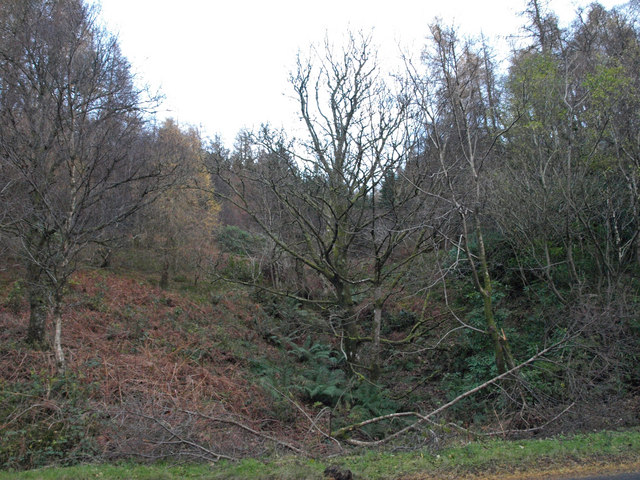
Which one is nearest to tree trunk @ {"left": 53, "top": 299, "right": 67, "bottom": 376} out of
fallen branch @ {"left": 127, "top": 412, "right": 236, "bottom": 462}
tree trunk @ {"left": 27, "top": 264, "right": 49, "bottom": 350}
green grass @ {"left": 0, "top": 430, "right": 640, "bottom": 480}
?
tree trunk @ {"left": 27, "top": 264, "right": 49, "bottom": 350}

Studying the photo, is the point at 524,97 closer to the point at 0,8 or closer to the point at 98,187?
the point at 98,187

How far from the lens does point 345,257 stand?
13.5m

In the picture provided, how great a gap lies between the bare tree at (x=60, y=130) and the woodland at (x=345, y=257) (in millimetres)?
57

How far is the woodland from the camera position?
8625mm

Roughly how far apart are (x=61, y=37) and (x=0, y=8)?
316 centimetres

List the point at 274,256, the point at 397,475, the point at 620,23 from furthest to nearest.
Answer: the point at 274,256, the point at 620,23, the point at 397,475

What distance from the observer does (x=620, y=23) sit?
45.7ft

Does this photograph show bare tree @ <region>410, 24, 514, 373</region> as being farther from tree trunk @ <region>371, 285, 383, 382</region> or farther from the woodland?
tree trunk @ <region>371, 285, 383, 382</region>

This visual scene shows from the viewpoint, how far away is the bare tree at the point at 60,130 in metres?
9.51

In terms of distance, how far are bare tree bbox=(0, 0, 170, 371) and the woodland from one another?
0.19 feet

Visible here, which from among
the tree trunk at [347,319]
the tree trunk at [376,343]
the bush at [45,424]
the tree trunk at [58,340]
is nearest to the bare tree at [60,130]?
the tree trunk at [58,340]

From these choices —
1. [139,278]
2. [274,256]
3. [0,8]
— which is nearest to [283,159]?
[274,256]

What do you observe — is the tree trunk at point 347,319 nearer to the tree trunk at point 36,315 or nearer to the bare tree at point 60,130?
the bare tree at point 60,130

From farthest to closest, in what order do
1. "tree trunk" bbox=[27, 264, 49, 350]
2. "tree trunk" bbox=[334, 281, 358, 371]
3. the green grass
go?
1. "tree trunk" bbox=[334, 281, 358, 371]
2. "tree trunk" bbox=[27, 264, 49, 350]
3. the green grass
